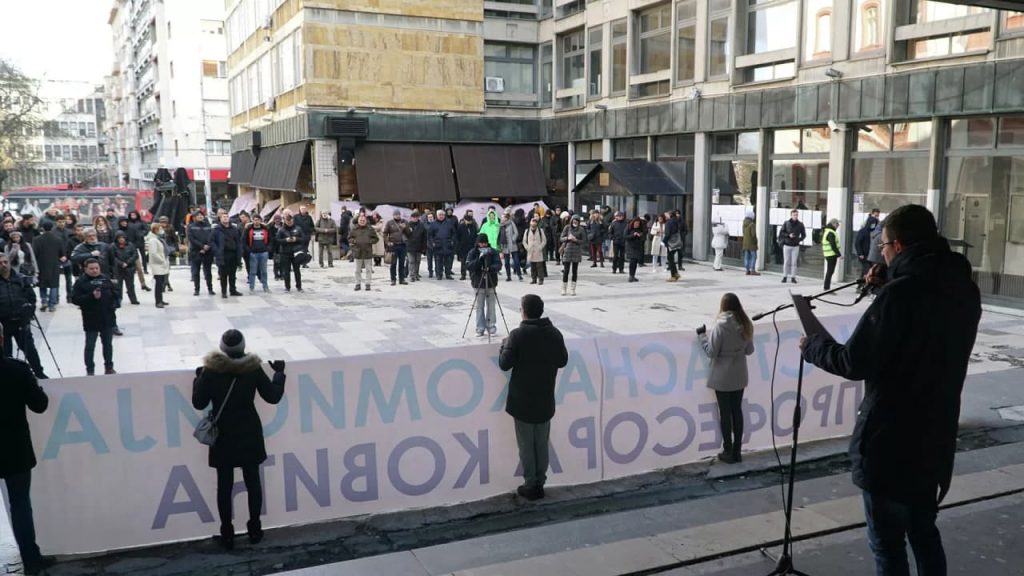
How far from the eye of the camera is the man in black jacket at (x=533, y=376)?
6.68m

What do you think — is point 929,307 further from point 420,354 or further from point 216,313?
point 216,313

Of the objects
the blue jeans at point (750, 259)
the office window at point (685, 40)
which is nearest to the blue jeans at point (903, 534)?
the blue jeans at point (750, 259)

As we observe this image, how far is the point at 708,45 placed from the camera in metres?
25.5

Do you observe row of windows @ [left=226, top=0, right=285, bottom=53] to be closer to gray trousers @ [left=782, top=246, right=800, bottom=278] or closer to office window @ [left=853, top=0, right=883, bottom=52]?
office window @ [left=853, top=0, right=883, bottom=52]

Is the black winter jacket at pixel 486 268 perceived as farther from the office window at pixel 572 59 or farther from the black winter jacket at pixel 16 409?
the office window at pixel 572 59

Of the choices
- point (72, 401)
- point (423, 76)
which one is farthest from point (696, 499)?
point (423, 76)

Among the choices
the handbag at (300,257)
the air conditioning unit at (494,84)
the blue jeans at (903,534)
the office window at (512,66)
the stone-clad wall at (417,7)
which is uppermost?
the stone-clad wall at (417,7)

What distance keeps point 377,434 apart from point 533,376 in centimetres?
136

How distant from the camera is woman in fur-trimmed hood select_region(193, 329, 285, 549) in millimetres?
5785

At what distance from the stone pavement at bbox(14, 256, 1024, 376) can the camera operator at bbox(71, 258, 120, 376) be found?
672 millimetres

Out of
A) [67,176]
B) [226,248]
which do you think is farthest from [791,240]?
[67,176]

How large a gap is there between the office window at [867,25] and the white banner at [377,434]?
48.7 feet

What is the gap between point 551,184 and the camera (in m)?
34.7

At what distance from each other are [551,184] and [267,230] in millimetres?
17119
